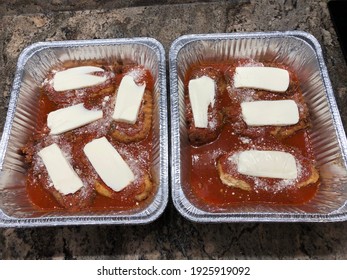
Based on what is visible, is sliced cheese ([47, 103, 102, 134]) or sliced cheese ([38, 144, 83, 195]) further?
sliced cheese ([47, 103, 102, 134])

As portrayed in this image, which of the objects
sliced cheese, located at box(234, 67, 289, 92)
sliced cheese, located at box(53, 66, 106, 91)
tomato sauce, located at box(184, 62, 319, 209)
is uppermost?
sliced cheese, located at box(234, 67, 289, 92)

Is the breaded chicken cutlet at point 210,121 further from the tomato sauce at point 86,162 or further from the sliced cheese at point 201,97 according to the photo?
the tomato sauce at point 86,162

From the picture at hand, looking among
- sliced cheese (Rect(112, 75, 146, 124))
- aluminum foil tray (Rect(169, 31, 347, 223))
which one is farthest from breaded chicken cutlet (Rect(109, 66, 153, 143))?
aluminum foil tray (Rect(169, 31, 347, 223))

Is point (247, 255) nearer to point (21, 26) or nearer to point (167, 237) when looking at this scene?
point (167, 237)

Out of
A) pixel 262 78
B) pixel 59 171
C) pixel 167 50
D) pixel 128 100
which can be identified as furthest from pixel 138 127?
pixel 262 78

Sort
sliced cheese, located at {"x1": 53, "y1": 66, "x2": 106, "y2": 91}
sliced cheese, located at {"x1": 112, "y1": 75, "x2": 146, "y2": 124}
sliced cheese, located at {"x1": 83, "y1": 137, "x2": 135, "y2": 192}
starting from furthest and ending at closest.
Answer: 1. sliced cheese, located at {"x1": 53, "y1": 66, "x2": 106, "y2": 91}
2. sliced cheese, located at {"x1": 112, "y1": 75, "x2": 146, "y2": 124}
3. sliced cheese, located at {"x1": 83, "y1": 137, "x2": 135, "y2": 192}

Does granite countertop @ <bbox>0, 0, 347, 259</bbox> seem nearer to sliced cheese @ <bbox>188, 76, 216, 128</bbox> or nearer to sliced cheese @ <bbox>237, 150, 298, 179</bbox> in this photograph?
sliced cheese @ <bbox>237, 150, 298, 179</bbox>

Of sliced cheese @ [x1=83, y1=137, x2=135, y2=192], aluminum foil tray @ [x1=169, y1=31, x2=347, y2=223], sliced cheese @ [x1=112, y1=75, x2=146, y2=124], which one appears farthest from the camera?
sliced cheese @ [x1=112, y1=75, x2=146, y2=124]

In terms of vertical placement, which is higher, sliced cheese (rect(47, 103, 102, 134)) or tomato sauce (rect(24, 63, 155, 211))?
sliced cheese (rect(47, 103, 102, 134))
